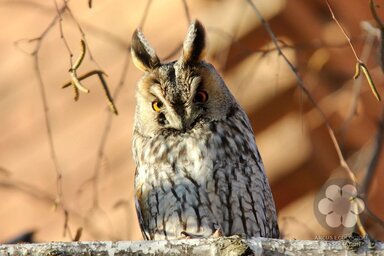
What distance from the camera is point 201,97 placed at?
3.07 metres

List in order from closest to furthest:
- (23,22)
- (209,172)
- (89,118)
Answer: (209,172) < (89,118) < (23,22)

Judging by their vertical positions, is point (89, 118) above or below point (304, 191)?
above

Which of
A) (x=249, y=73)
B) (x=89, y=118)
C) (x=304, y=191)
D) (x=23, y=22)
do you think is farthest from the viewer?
(x=23, y=22)

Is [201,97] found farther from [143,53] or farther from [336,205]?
[336,205]

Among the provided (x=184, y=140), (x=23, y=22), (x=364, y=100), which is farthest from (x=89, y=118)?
(x=364, y=100)

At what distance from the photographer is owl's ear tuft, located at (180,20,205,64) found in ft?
9.83

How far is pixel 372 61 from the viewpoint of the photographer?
3.87m

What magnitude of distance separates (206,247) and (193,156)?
1.04 metres

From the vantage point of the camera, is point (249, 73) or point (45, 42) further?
point (45, 42)

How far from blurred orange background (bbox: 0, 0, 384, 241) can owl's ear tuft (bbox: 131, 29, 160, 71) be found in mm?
46

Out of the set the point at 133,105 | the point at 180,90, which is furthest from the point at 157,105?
the point at 133,105

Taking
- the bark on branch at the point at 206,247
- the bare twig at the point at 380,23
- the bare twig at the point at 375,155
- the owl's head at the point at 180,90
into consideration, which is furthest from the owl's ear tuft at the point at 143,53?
the bark on branch at the point at 206,247

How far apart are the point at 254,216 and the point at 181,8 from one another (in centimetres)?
86

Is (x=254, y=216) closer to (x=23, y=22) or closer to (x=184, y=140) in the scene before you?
(x=184, y=140)
